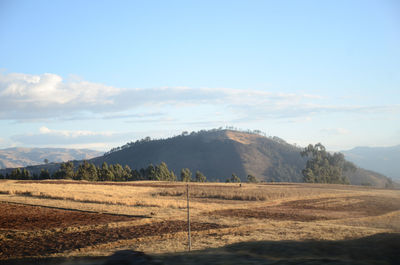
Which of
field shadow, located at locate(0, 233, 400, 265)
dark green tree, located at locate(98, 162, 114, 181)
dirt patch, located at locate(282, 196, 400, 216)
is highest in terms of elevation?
field shadow, located at locate(0, 233, 400, 265)

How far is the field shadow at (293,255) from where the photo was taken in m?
10.3

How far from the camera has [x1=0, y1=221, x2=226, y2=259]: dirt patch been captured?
15.1 meters

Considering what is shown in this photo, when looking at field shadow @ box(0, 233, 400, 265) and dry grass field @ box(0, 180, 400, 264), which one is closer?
field shadow @ box(0, 233, 400, 265)

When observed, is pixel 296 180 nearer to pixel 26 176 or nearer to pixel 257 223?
pixel 26 176

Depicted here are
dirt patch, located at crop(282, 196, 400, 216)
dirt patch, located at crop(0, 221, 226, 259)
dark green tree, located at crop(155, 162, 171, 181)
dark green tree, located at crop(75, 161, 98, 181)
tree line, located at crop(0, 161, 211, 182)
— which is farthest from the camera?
dark green tree, located at crop(155, 162, 171, 181)

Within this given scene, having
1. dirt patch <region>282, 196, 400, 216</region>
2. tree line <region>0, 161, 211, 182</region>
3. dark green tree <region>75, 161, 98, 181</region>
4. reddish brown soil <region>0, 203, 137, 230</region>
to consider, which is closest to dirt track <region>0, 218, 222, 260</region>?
reddish brown soil <region>0, 203, 137, 230</region>

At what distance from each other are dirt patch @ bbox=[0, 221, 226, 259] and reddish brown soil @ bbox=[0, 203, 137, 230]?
2941 millimetres

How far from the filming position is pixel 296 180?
18125cm

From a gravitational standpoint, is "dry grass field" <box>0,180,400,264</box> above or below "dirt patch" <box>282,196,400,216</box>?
above

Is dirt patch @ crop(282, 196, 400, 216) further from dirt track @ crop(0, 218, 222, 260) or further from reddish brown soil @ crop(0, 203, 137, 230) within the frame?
reddish brown soil @ crop(0, 203, 137, 230)

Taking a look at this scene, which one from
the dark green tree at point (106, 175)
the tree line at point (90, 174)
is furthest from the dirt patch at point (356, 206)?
the tree line at point (90, 174)

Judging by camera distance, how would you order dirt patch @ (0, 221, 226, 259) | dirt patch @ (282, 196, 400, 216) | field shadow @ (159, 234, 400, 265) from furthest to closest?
→ dirt patch @ (282, 196, 400, 216) < dirt patch @ (0, 221, 226, 259) < field shadow @ (159, 234, 400, 265)

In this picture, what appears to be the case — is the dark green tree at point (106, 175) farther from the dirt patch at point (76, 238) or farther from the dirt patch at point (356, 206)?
the dirt patch at point (76, 238)

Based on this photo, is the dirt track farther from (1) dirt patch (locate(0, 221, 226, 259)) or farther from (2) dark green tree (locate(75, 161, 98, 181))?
(2) dark green tree (locate(75, 161, 98, 181))
